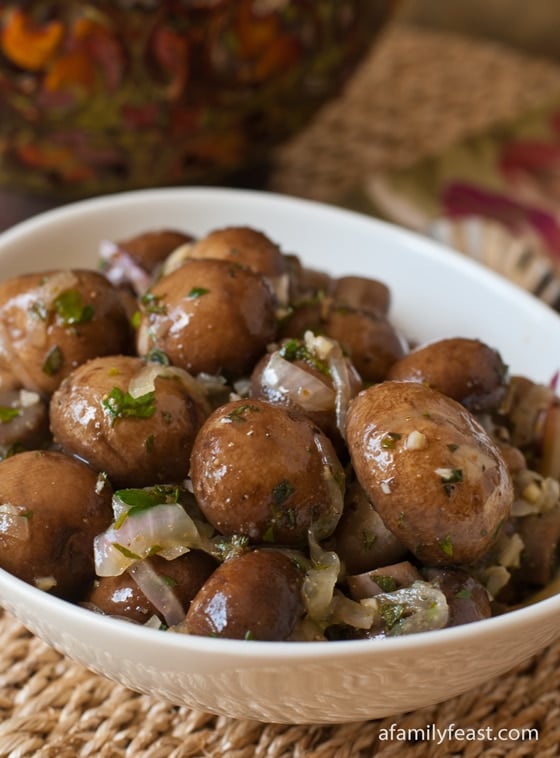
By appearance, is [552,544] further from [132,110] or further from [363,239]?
[132,110]

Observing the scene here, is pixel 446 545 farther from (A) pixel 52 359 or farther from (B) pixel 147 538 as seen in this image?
(A) pixel 52 359

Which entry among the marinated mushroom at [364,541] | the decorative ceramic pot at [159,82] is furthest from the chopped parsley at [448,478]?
the decorative ceramic pot at [159,82]

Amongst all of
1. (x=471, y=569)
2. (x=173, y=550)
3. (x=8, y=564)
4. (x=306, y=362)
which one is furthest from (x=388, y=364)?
(x=8, y=564)

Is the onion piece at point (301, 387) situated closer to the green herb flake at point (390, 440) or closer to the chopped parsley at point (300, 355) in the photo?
the chopped parsley at point (300, 355)

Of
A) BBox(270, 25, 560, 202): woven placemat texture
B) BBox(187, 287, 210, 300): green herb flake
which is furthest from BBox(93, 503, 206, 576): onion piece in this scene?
BBox(270, 25, 560, 202): woven placemat texture

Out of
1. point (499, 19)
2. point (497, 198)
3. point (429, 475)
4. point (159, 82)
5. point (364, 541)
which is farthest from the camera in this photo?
point (499, 19)

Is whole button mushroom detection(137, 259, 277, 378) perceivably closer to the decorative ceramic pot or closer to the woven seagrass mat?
the woven seagrass mat

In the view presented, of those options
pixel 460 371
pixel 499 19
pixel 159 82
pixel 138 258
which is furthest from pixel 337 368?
pixel 499 19
